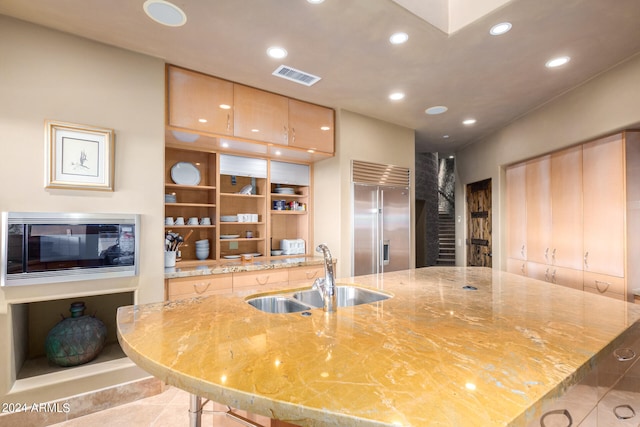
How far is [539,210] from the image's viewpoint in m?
3.70

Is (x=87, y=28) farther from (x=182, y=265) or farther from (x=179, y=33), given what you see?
(x=182, y=265)

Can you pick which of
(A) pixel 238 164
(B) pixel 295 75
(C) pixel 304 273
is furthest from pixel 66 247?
(B) pixel 295 75

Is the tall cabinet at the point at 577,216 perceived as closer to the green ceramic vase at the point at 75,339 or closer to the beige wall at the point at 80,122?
the beige wall at the point at 80,122

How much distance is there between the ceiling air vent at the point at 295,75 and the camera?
9.17ft

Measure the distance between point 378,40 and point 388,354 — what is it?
2.20 metres

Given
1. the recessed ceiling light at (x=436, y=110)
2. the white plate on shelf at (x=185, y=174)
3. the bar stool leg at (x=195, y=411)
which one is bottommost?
the bar stool leg at (x=195, y=411)

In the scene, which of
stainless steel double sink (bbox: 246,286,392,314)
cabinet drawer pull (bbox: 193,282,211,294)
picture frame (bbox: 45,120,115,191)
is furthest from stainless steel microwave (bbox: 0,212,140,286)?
stainless steel double sink (bbox: 246,286,392,314)

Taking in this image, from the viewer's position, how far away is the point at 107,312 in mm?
2662

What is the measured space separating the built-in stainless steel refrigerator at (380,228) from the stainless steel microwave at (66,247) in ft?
7.89

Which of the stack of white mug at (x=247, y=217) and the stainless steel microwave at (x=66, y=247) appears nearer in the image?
the stainless steel microwave at (x=66, y=247)

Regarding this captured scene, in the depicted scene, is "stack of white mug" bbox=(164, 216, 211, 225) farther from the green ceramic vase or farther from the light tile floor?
the light tile floor

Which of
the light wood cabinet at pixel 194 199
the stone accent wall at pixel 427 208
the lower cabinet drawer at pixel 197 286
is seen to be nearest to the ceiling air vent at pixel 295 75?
the light wood cabinet at pixel 194 199

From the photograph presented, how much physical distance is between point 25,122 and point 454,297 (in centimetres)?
300

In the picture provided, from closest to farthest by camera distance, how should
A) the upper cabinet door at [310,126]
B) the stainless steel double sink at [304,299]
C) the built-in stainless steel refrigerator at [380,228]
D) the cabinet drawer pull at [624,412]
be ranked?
the cabinet drawer pull at [624,412] < the stainless steel double sink at [304,299] < the upper cabinet door at [310,126] < the built-in stainless steel refrigerator at [380,228]
